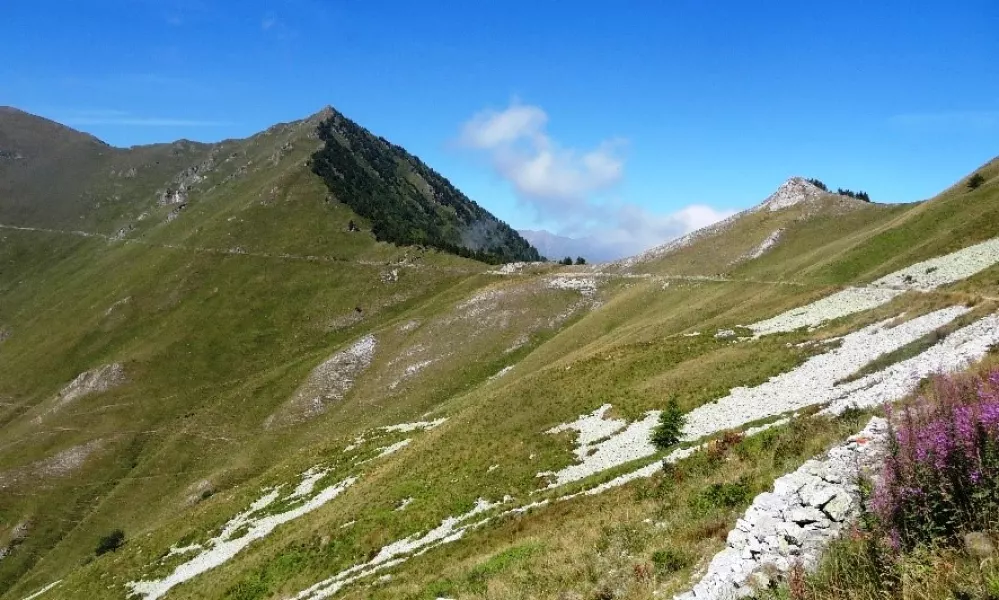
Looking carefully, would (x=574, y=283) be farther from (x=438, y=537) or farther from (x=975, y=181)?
(x=438, y=537)

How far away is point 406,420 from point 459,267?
67.2 meters

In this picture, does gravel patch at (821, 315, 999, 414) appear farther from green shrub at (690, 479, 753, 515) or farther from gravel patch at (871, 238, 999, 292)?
gravel patch at (871, 238, 999, 292)

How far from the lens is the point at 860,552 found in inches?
384

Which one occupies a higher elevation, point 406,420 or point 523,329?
point 523,329

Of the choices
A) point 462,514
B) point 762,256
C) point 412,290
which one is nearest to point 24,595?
point 462,514

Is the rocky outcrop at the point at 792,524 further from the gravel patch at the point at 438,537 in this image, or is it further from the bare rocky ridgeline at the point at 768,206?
the bare rocky ridgeline at the point at 768,206

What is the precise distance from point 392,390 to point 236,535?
40846 mm

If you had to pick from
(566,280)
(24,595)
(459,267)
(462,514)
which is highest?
(459,267)

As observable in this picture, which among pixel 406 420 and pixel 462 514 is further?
pixel 406 420

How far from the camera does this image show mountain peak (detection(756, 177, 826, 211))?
332 feet

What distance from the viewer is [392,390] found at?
90.3 meters

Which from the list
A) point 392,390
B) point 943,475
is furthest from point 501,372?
point 943,475

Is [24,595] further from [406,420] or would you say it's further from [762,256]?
[762,256]

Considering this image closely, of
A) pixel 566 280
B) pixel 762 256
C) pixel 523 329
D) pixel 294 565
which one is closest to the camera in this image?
pixel 294 565
